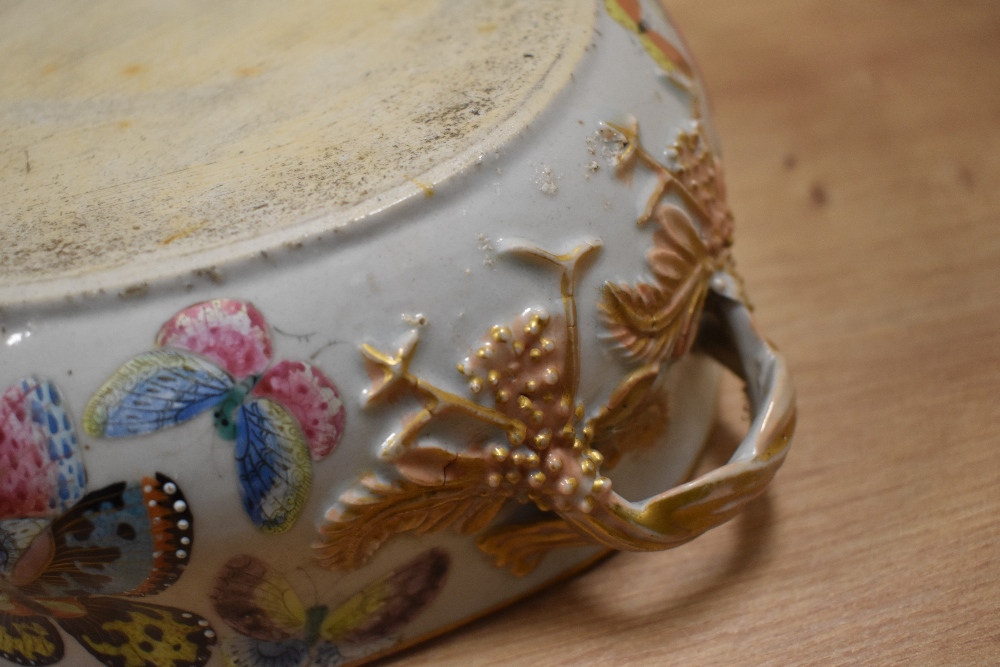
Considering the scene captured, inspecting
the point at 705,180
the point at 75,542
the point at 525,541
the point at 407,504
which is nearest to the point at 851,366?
the point at 705,180

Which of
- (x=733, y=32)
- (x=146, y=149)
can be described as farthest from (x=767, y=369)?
(x=733, y=32)

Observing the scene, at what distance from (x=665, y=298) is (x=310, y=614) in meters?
0.29

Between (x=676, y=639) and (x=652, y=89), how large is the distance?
37 centimetres

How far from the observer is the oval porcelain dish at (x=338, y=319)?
570 millimetres

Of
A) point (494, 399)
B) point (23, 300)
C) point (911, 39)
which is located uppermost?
point (23, 300)

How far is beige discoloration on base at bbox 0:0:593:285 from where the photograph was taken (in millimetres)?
596

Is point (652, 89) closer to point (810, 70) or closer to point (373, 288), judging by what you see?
point (373, 288)

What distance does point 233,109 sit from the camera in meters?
0.68

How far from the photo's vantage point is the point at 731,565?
81 cm

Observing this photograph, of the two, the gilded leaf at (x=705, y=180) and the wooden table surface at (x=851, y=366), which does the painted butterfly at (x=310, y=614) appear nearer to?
the wooden table surface at (x=851, y=366)

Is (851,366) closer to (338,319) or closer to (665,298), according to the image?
(665,298)

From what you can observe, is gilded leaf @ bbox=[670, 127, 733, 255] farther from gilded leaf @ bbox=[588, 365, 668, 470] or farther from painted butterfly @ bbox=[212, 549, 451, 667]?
painted butterfly @ bbox=[212, 549, 451, 667]

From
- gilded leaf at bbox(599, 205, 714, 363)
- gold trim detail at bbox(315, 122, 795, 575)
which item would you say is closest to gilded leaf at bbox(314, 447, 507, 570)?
gold trim detail at bbox(315, 122, 795, 575)

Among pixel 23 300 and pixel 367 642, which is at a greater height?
pixel 23 300
